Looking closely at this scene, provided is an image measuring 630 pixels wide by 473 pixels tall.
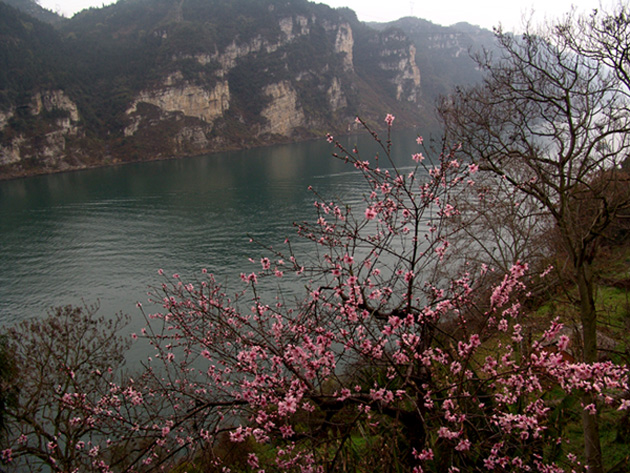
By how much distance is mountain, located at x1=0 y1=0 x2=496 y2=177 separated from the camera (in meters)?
114

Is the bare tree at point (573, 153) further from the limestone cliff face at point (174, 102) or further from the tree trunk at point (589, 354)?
the limestone cliff face at point (174, 102)

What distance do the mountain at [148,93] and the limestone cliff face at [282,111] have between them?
0.42 metres

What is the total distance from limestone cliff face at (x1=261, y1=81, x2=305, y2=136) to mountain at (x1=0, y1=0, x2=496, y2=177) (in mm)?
421

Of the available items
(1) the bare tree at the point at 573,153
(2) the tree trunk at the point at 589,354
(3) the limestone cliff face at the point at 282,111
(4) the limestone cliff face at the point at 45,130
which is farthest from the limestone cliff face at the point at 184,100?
(2) the tree trunk at the point at 589,354

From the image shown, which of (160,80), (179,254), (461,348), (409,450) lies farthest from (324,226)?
(160,80)

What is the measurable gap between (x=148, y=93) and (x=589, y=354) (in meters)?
161

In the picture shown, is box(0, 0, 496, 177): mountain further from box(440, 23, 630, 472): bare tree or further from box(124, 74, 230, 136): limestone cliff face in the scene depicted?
box(440, 23, 630, 472): bare tree

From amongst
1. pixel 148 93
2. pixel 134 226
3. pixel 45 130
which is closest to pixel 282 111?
pixel 148 93

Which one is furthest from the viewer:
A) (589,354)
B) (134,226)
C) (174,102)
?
(174,102)

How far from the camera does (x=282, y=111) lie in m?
173

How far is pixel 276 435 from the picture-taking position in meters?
4.84

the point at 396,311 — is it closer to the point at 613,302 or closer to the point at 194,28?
the point at 613,302

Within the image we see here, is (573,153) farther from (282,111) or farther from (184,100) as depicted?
(282,111)

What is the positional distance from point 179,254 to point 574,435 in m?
31.0
